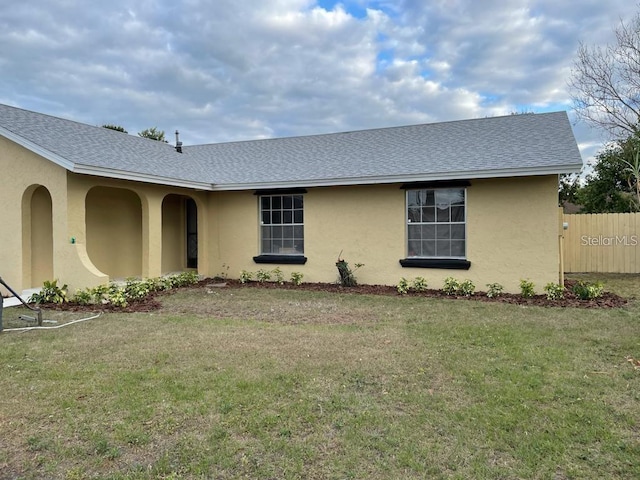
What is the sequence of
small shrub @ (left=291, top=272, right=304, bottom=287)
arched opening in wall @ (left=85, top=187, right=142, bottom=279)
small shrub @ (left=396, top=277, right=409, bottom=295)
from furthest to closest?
small shrub @ (left=291, top=272, right=304, bottom=287) < arched opening in wall @ (left=85, top=187, right=142, bottom=279) < small shrub @ (left=396, top=277, right=409, bottom=295)

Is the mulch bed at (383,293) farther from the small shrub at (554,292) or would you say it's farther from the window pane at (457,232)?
the window pane at (457,232)

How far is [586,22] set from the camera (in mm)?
14148

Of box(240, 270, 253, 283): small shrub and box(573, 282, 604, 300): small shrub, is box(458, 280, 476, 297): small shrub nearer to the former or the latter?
box(573, 282, 604, 300): small shrub

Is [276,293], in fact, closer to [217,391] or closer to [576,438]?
[217,391]

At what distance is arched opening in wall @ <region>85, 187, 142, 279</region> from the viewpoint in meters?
11.3

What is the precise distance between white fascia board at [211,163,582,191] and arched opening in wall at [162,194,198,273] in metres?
2.22

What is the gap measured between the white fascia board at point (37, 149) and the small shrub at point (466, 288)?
27.8ft

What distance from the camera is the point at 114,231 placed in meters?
11.8

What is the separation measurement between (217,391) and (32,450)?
58.2 inches

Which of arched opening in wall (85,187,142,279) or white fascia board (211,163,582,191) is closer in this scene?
white fascia board (211,163,582,191)

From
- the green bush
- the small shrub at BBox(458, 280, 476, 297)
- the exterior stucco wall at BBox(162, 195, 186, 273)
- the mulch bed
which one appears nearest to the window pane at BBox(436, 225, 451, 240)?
the small shrub at BBox(458, 280, 476, 297)

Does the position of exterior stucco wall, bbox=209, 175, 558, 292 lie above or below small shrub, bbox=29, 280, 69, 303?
above

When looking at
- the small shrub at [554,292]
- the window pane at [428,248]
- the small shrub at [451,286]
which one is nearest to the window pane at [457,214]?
the window pane at [428,248]

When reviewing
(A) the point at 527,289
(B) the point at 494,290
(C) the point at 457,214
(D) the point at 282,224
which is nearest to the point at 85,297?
(D) the point at 282,224
